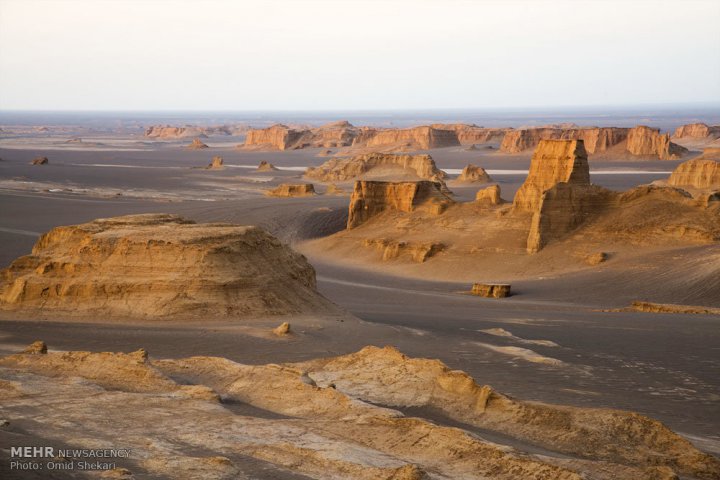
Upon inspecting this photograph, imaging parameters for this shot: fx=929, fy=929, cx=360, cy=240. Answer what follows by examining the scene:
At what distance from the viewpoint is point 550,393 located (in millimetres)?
15242

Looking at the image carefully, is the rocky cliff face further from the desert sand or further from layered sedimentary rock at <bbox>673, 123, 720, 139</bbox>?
layered sedimentary rock at <bbox>673, 123, 720, 139</bbox>

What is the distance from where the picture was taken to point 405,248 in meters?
41.7

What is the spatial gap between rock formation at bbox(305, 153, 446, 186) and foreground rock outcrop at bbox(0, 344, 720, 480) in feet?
180

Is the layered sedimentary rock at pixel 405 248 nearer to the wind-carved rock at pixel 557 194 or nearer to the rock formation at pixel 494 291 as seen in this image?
the wind-carved rock at pixel 557 194

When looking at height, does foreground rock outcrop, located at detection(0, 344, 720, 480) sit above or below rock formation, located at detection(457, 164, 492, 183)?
above

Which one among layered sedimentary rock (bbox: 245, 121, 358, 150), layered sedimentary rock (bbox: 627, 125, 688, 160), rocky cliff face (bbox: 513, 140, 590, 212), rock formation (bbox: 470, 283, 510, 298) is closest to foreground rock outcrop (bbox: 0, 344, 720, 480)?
rock formation (bbox: 470, 283, 510, 298)

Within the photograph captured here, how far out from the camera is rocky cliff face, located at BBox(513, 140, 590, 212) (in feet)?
132

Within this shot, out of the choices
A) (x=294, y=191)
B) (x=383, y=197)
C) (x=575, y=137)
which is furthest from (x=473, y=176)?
(x=575, y=137)

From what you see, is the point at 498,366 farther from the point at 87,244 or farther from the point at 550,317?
the point at 87,244

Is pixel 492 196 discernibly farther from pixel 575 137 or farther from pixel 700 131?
pixel 700 131

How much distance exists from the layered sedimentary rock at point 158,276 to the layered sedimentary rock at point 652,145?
302 feet

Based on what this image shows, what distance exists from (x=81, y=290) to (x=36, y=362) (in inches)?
243

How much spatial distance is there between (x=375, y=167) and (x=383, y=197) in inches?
1202

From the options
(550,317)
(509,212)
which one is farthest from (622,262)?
(550,317)
